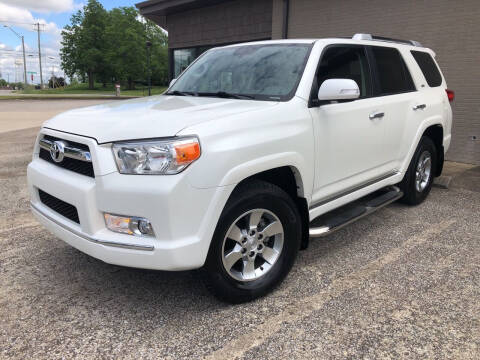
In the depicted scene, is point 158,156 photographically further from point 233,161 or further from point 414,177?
point 414,177

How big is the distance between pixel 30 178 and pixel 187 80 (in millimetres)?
1783

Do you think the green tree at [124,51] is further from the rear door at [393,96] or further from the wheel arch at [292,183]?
the wheel arch at [292,183]

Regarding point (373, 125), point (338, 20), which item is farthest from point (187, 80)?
point (338, 20)

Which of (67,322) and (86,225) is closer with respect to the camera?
(86,225)

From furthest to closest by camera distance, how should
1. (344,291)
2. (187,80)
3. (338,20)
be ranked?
(338,20) → (187,80) → (344,291)

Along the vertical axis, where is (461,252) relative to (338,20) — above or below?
below

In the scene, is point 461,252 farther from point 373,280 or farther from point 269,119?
point 269,119

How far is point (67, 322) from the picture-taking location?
2652mm

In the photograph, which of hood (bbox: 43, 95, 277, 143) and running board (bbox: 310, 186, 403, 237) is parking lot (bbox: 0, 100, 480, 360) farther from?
hood (bbox: 43, 95, 277, 143)

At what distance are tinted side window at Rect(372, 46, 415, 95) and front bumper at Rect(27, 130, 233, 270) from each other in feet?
7.86

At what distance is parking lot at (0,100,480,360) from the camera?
2408mm

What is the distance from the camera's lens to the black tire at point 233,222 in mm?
2561

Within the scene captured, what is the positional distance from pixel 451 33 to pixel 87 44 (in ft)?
181

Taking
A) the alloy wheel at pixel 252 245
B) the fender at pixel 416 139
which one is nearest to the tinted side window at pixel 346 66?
the fender at pixel 416 139
